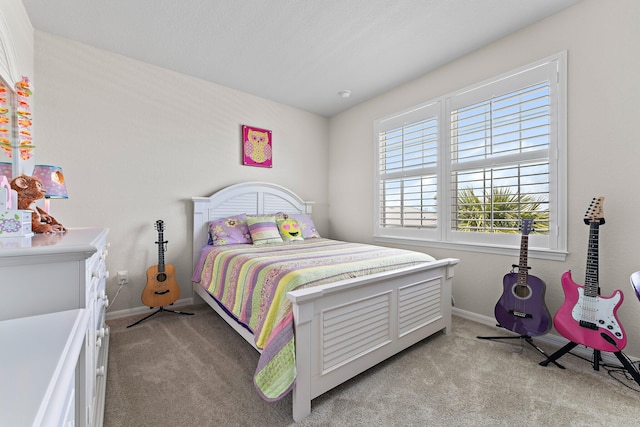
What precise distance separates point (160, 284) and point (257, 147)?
1.91 metres

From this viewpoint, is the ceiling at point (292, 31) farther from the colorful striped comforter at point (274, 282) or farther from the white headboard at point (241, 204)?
the colorful striped comforter at point (274, 282)

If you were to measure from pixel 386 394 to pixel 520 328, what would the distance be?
1.21 metres

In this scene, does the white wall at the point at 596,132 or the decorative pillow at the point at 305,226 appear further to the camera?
the decorative pillow at the point at 305,226

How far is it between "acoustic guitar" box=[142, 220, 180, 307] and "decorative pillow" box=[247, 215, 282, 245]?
0.84 m

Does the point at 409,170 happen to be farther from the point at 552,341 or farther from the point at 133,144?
the point at 133,144

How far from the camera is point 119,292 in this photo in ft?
8.86

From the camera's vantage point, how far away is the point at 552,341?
2.18 meters

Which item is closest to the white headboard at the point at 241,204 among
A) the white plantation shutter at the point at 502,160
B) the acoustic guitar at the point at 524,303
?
the white plantation shutter at the point at 502,160

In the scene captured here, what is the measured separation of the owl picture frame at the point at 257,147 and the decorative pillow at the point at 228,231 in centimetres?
80

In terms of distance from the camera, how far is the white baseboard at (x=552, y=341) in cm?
190

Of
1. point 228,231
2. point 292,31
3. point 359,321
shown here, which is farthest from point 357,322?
point 292,31

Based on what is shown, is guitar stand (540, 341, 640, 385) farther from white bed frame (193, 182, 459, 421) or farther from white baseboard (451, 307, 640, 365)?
white bed frame (193, 182, 459, 421)

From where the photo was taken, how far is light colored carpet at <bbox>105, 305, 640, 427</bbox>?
1411 mm

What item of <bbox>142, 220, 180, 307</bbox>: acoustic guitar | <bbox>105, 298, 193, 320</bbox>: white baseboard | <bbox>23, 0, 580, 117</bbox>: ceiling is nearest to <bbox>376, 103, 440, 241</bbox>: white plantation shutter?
<bbox>23, 0, 580, 117</bbox>: ceiling
